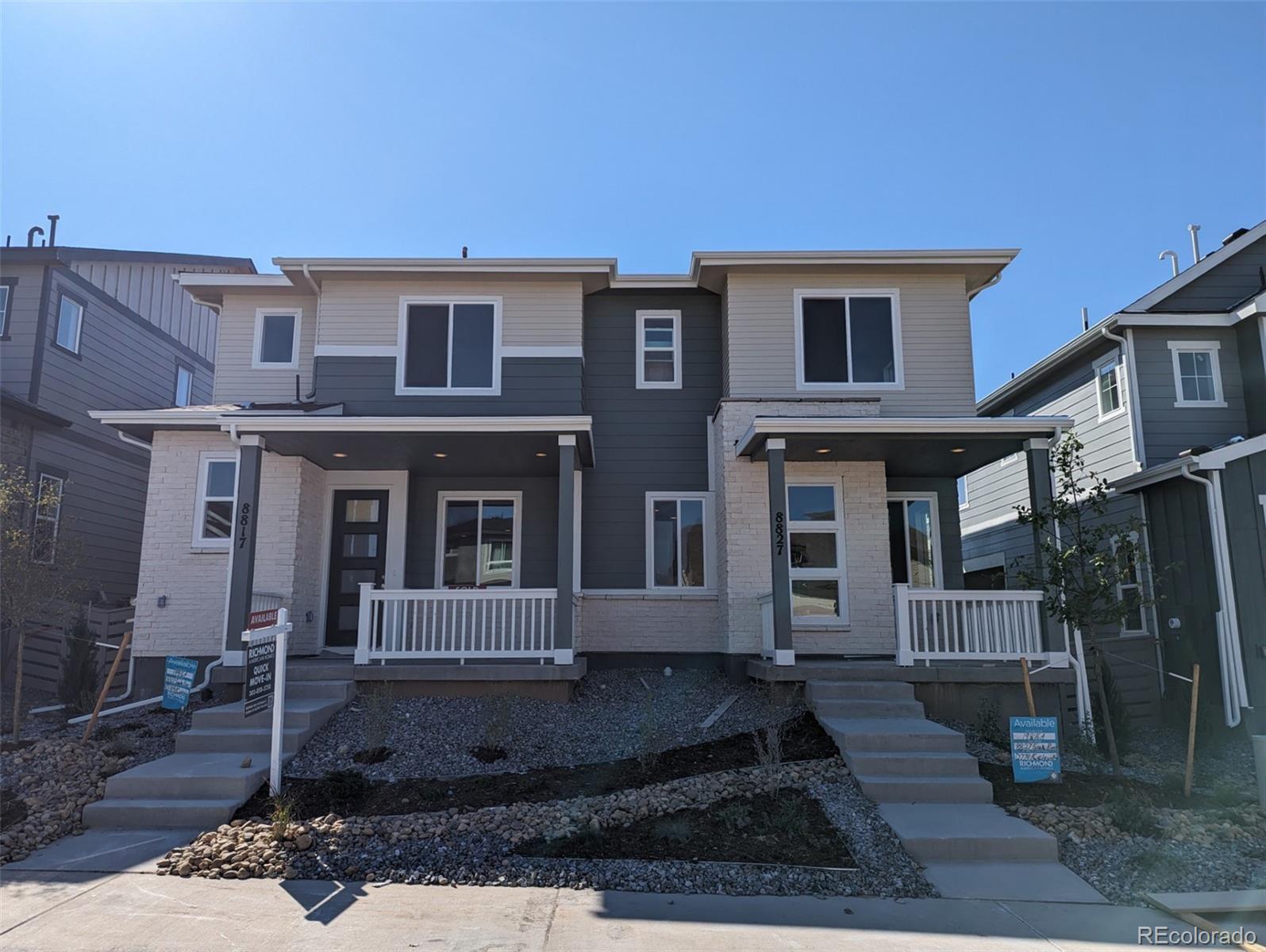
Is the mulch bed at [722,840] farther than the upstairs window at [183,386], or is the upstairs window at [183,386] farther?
the upstairs window at [183,386]

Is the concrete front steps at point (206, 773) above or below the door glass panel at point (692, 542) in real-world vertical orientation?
below

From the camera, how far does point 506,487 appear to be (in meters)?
11.5

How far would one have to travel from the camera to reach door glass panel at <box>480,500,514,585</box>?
37.3 ft

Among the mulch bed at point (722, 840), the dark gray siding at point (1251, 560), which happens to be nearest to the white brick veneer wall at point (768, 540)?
the dark gray siding at point (1251, 560)

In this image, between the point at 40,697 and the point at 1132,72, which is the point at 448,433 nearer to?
the point at 40,697

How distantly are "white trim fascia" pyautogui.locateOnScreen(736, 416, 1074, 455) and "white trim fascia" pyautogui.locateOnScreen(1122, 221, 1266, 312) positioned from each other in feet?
14.2

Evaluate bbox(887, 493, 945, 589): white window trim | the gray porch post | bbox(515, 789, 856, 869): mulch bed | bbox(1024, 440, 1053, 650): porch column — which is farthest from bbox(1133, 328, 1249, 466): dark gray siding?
the gray porch post

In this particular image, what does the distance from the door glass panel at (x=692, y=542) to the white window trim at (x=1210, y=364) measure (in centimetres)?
724

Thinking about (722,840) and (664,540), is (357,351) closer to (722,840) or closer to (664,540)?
(664,540)

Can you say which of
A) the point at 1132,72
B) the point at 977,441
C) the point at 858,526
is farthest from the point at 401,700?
the point at 1132,72

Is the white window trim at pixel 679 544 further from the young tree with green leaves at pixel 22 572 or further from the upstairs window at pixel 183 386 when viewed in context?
the upstairs window at pixel 183 386

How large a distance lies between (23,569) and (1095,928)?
9505mm

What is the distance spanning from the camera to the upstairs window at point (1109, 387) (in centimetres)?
1243

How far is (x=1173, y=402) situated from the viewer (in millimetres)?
11984
